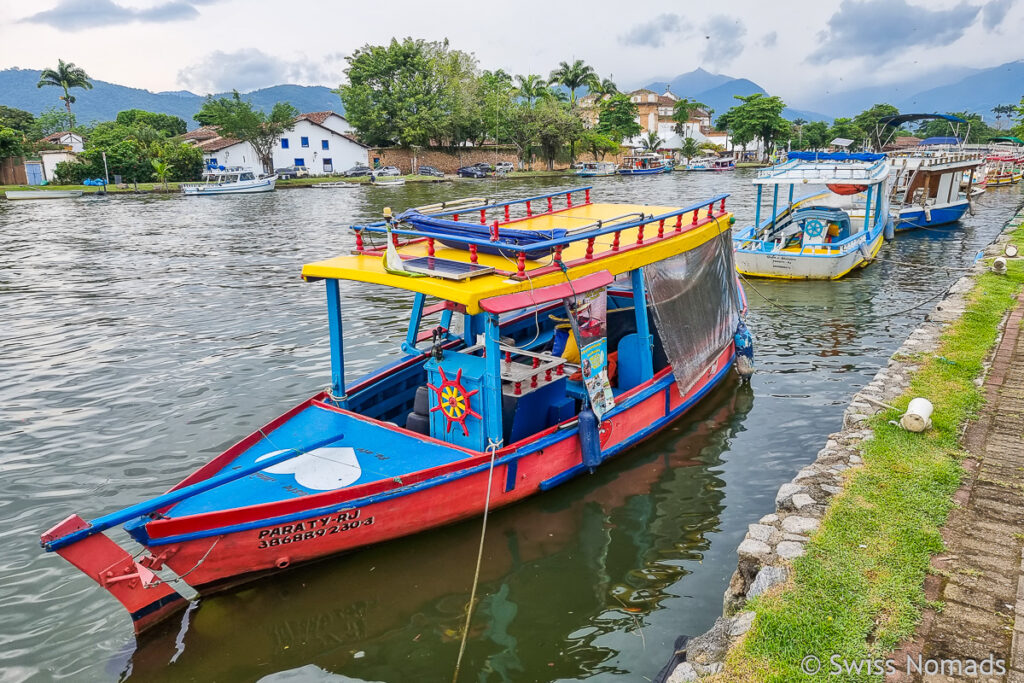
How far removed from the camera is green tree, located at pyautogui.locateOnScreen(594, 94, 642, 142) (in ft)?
269

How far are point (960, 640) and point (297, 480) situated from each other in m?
5.42

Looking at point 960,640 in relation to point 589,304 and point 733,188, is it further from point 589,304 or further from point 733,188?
point 733,188

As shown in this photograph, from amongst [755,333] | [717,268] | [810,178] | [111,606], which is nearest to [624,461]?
[717,268]

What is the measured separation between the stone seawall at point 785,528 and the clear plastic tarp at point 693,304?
6.79 feet

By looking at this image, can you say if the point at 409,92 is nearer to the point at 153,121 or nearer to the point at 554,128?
the point at 554,128

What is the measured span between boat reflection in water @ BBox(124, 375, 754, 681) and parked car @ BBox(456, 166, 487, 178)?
187ft

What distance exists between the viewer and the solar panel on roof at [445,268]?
6750mm

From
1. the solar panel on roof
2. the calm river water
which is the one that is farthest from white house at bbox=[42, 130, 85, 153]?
the solar panel on roof

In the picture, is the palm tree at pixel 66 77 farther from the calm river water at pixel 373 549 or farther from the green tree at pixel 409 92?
the calm river water at pixel 373 549

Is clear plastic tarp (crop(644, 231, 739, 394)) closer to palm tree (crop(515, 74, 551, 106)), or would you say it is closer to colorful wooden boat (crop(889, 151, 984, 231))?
colorful wooden boat (crop(889, 151, 984, 231))

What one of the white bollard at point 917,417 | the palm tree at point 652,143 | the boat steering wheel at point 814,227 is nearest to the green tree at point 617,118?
the palm tree at point 652,143

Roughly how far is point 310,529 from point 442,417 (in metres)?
1.91

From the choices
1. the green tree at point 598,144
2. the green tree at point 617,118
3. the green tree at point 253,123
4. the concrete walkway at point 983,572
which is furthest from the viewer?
the green tree at point 617,118

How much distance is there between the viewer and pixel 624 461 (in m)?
9.06
